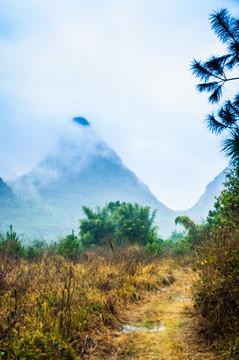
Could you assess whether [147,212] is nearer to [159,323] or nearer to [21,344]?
[159,323]

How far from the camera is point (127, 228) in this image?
1750 cm

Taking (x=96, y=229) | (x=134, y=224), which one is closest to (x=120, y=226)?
(x=134, y=224)

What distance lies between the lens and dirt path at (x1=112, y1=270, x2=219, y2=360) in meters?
2.25

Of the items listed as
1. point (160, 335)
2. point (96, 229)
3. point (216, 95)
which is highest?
point (216, 95)

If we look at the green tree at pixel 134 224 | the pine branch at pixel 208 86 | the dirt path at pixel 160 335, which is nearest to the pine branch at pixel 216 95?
the pine branch at pixel 208 86

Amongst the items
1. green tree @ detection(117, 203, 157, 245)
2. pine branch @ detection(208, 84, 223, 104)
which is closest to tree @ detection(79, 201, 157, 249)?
green tree @ detection(117, 203, 157, 245)

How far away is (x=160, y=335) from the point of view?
2.69 m

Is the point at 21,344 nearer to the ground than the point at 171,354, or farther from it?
farther from it

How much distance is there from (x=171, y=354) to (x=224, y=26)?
7281 mm

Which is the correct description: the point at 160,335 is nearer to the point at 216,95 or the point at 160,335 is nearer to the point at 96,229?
the point at 216,95

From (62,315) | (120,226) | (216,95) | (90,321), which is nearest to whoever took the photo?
(62,315)

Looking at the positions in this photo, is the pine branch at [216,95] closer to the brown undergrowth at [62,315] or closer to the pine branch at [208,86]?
the pine branch at [208,86]

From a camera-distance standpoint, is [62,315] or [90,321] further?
[90,321]

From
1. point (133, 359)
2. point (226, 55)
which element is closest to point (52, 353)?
point (133, 359)
